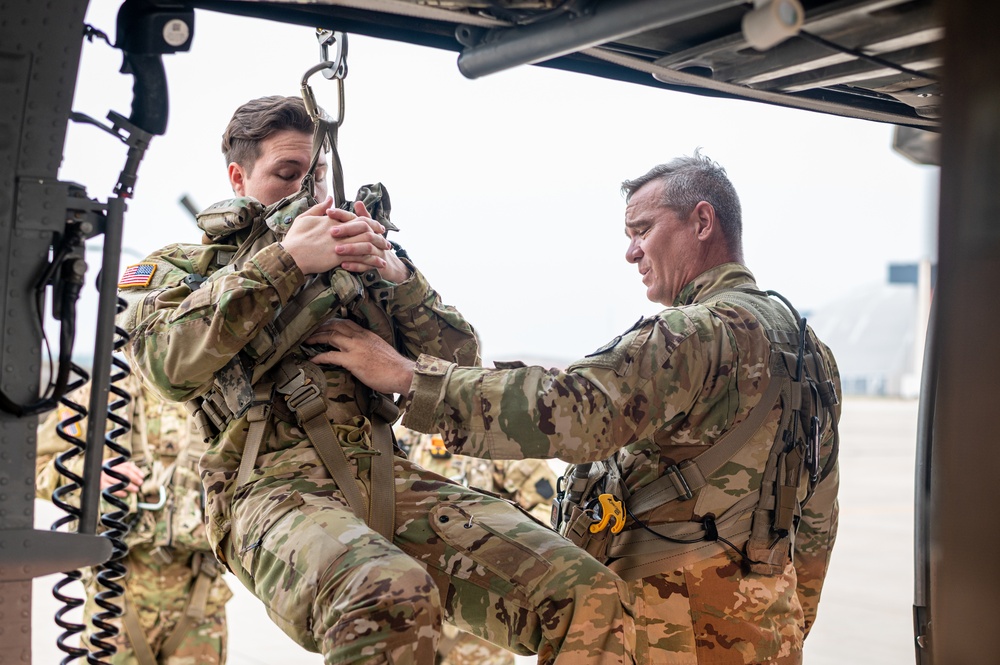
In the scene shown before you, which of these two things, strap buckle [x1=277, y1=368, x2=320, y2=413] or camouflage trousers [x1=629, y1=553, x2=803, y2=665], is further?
camouflage trousers [x1=629, y1=553, x2=803, y2=665]

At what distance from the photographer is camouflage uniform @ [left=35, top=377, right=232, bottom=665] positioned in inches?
219

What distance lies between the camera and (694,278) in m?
3.74

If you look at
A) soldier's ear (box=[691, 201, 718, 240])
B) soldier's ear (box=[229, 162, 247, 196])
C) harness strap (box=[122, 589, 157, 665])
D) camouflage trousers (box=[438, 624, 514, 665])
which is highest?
soldier's ear (box=[229, 162, 247, 196])

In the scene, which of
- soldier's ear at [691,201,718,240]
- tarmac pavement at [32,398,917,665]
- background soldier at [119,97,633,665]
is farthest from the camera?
tarmac pavement at [32,398,917,665]

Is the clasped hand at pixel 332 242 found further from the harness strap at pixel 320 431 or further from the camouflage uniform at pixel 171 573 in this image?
the camouflage uniform at pixel 171 573

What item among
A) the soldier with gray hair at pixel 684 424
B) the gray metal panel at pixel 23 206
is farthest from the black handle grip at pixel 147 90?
the soldier with gray hair at pixel 684 424

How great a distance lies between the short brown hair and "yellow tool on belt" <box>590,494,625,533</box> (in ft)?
5.05

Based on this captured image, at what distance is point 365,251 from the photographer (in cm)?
291

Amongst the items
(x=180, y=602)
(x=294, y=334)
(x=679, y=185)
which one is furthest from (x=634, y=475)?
(x=180, y=602)

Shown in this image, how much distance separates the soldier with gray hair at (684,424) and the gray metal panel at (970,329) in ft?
3.81

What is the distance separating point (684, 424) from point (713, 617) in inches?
24.3

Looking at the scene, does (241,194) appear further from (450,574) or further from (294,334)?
(450,574)

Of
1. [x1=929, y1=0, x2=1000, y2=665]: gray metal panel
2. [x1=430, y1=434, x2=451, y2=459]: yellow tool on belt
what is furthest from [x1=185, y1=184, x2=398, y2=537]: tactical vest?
[x1=430, y1=434, x2=451, y2=459]: yellow tool on belt

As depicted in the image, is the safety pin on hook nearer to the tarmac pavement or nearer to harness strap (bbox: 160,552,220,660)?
harness strap (bbox: 160,552,220,660)
